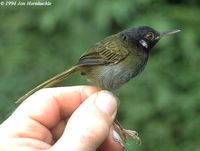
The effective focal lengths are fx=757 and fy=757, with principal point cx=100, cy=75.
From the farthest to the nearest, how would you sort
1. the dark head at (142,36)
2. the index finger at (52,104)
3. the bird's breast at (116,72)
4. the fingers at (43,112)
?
the dark head at (142,36) → the bird's breast at (116,72) → the index finger at (52,104) → the fingers at (43,112)

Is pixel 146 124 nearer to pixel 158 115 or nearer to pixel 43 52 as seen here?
pixel 158 115

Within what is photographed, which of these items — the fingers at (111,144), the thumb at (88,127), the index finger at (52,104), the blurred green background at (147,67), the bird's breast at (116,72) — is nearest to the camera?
the thumb at (88,127)

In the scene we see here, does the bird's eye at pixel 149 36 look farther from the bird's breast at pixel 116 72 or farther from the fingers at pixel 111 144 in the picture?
the fingers at pixel 111 144

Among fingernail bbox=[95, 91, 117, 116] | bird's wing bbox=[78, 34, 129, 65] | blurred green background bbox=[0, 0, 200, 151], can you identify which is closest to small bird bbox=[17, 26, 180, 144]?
bird's wing bbox=[78, 34, 129, 65]

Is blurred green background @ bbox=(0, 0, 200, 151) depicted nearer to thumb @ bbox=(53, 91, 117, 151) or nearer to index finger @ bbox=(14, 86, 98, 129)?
index finger @ bbox=(14, 86, 98, 129)

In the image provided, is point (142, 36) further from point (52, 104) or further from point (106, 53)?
point (52, 104)

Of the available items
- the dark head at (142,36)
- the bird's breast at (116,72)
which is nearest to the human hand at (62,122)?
the bird's breast at (116,72)

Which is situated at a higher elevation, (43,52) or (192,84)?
(43,52)

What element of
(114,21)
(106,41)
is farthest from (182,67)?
(106,41)

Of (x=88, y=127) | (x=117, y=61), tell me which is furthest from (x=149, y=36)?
(x=88, y=127)
